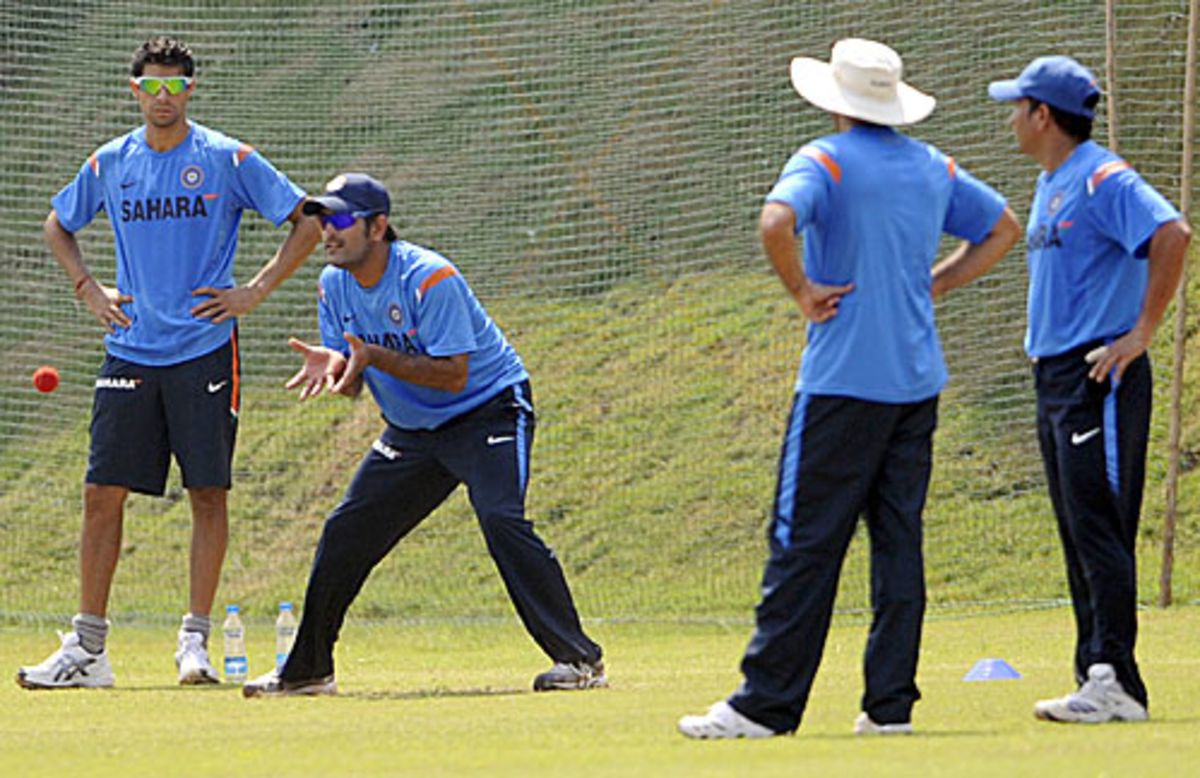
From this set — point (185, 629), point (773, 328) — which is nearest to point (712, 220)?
point (773, 328)

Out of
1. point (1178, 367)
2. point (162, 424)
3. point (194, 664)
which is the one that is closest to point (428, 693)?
point (194, 664)

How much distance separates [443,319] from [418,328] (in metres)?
0.11

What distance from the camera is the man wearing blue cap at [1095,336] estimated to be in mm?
6289

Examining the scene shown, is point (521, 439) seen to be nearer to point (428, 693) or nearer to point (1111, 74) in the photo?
point (428, 693)

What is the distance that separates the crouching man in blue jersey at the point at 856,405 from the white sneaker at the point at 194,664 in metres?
3.19

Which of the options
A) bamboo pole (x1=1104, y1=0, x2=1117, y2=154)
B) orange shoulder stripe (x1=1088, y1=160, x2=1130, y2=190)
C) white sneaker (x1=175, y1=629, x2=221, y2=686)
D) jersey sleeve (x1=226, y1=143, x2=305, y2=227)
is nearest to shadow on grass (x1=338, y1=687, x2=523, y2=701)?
white sneaker (x1=175, y1=629, x2=221, y2=686)

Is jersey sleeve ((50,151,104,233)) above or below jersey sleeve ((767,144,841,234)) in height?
above

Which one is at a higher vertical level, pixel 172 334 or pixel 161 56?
pixel 161 56

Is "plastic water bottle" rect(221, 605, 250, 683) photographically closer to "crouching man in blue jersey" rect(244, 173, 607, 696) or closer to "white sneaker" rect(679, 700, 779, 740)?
"crouching man in blue jersey" rect(244, 173, 607, 696)

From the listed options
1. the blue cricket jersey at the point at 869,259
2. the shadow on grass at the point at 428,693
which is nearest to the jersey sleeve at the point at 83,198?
the shadow on grass at the point at 428,693

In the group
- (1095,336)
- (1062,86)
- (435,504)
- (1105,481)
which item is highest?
(1062,86)

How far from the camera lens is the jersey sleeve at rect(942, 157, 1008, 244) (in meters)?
6.18

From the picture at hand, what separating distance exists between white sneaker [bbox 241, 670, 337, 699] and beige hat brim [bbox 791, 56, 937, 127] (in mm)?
2991

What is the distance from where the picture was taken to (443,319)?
7.59m
